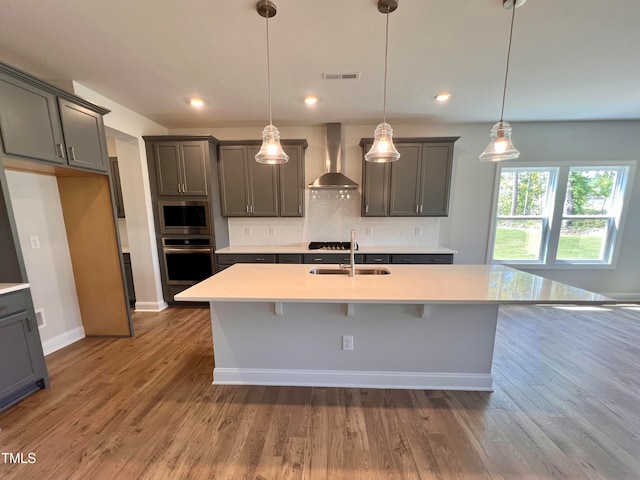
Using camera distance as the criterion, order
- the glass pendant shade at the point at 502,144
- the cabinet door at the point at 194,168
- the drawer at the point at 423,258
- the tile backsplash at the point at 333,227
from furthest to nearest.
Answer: the tile backsplash at the point at 333,227
the drawer at the point at 423,258
the cabinet door at the point at 194,168
the glass pendant shade at the point at 502,144

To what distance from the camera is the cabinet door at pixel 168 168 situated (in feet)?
10.7

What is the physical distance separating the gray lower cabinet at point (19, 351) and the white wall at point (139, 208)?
5.11 feet

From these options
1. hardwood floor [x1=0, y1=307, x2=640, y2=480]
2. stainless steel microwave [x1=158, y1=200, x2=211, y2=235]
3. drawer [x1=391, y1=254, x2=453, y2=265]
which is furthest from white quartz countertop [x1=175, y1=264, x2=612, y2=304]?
stainless steel microwave [x1=158, y1=200, x2=211, y2=235]

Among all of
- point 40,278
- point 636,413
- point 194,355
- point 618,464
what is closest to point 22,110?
point 40,278

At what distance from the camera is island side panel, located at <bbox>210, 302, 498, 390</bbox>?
1864mm

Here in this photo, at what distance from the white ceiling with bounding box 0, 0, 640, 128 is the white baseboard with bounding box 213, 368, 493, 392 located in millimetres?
2599

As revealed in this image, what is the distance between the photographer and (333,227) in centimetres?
393

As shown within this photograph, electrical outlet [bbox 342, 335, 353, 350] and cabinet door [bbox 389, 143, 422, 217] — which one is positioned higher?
cabinet door [bbox 389, 143, 422, 217]

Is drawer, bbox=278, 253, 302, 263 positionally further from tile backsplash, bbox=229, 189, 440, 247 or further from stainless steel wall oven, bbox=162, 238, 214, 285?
stainless steel wall oven, bbox=162, 238, 214, 285

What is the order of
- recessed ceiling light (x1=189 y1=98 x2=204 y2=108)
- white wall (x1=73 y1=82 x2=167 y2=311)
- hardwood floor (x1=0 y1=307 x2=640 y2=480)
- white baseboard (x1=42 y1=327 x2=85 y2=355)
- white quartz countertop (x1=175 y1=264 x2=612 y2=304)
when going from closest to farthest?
hardwood floor (x1=0 y1=307 x2=640 y2=480) → white quartz countertop (x1=175 y1=264 x2=612 y2=304) → white baseboard (x1=42 y1=327 x2=85 y2=355) → recessed ceiling light (x1=189 y1=98 x2=204 y2=108) → white wall (x1=73 y1=82 x2=167 y2=311)

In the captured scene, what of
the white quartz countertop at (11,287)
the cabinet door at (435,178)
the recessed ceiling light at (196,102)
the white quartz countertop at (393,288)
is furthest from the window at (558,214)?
the white quartz countertop at (11,287)

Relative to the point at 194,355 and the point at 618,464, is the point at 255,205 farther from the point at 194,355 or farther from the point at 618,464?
the point at 618,464

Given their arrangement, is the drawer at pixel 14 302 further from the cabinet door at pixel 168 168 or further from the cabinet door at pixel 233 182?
the cabinet door at pixel 233 182

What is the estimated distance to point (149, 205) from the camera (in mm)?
3305
